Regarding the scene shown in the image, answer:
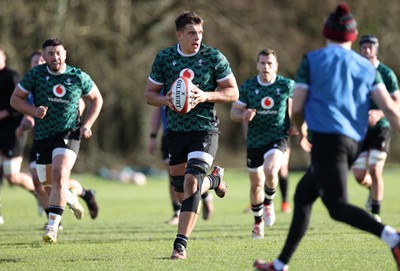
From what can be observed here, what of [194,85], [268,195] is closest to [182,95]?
[194,85]

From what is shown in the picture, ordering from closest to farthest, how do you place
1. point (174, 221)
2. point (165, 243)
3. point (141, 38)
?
point (165, 243) < point (174, 221) < point (141, 38)

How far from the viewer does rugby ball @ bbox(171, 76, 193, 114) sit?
8.45 metres

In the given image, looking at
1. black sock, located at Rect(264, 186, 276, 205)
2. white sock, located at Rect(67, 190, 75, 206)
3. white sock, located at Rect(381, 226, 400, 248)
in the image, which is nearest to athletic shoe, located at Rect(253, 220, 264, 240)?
black sock, located at Rect(264, 186, 276, 205)

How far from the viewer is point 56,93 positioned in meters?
10.4

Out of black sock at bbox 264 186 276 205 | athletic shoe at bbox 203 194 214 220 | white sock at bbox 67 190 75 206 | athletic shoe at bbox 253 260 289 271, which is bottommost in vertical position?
athletic shoe at bbox 203 194 214 220

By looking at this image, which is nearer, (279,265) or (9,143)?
(279,265)

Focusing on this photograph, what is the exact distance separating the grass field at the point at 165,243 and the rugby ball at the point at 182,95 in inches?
54.7

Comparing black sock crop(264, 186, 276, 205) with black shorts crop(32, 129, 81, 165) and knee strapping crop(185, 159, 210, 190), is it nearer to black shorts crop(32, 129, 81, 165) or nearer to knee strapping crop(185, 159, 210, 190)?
black shorts crop(32, 129, 81, 165)

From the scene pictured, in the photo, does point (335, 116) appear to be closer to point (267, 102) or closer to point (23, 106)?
point (23, 106)

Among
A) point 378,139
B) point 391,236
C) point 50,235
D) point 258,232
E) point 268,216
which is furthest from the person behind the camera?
point 378,139

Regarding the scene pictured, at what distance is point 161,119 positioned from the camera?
14.1 m

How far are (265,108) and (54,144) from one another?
286cm

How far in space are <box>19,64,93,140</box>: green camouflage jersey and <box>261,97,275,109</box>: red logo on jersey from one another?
2.38 metres

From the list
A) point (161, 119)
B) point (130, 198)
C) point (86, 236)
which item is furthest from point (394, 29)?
point (86, 236)
